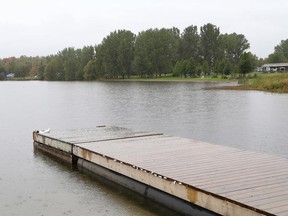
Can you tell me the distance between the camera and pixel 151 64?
113 meters

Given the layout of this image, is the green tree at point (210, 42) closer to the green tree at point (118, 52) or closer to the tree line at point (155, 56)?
the tree line at point (155, 56)

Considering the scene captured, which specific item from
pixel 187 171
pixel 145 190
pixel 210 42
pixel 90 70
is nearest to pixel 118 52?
pixel 90 70

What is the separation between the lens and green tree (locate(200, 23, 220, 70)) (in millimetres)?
125625

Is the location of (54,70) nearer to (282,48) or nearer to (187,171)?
(282,48)

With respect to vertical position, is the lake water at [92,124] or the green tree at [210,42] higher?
the green tree at [210,42]

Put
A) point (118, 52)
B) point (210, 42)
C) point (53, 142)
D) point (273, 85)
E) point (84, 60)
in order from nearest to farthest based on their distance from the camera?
point (53, 142) → point (273, 85) → point (118, 52) → point (210, 42) → point (84, 60)

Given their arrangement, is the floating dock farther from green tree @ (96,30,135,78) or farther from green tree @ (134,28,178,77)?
green tree @ (96,30,135,78)

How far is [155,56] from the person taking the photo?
11188 centimetres

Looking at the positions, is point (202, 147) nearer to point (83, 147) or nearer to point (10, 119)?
point (83, 147)

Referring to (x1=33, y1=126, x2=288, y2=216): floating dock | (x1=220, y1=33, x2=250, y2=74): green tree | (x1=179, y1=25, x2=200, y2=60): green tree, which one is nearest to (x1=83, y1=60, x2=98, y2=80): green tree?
(x1=179, y1=25, x2=200, y2=60): green tree

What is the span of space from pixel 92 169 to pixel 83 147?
2.92 feet

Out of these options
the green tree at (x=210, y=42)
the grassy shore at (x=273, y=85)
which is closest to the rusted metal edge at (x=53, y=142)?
the grassy shore at (x=273, y=85)

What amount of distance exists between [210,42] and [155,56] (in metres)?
22.7

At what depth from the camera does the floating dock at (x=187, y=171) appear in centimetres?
727
